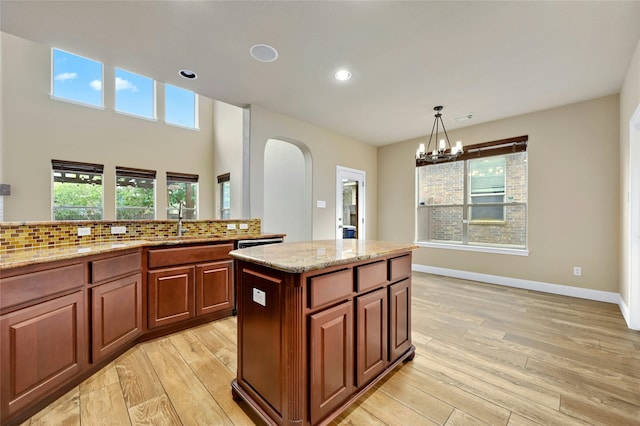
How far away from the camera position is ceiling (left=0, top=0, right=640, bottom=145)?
1971 mm

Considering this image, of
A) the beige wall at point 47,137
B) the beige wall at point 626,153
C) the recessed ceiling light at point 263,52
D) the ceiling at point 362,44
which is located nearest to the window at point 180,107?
the beige wall at point 47,137

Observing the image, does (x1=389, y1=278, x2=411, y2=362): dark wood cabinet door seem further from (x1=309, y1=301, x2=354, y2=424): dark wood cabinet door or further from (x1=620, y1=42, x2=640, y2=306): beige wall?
(x1=620, y1=42, x2=640, y2=306): beige wall

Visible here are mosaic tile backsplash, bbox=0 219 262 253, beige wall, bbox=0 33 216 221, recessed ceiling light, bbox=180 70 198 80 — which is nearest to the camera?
mosaic tile backsplash, bbox=0 219 262 253

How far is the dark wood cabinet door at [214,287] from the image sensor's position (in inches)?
106

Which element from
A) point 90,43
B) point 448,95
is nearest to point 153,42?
point 90,43

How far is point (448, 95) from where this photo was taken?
11.1 feet

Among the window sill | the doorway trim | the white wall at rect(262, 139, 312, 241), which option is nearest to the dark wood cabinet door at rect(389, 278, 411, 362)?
the doorway trim

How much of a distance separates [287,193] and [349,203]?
1.29m

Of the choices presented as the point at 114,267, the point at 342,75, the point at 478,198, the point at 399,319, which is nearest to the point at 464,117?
the point at 478,198

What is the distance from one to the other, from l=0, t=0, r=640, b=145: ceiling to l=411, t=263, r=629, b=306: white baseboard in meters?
2.62

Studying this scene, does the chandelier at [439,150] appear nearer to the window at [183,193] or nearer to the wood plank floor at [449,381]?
the wood plank floor at [449,381]

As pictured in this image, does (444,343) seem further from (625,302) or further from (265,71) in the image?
(265,71)

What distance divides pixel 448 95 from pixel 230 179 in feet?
17.9

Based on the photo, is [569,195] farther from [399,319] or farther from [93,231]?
[93,231]
